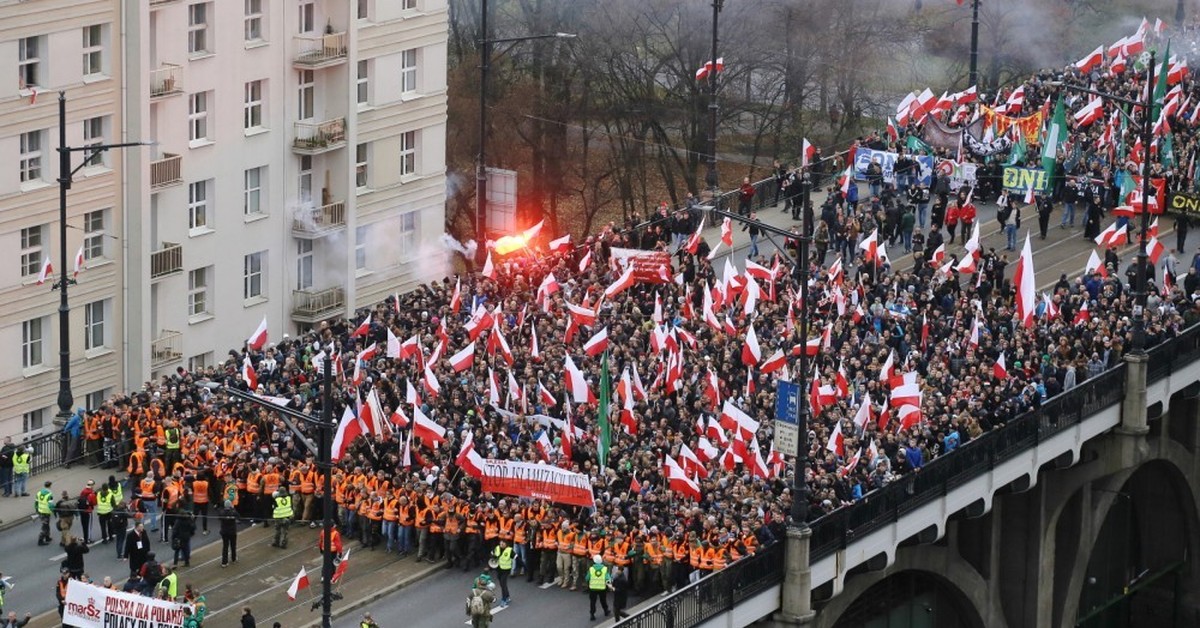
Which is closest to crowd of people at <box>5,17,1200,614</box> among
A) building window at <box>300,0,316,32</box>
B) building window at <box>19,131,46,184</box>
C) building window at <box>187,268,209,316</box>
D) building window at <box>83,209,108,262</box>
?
building window at <box>19,131,46,184</box>

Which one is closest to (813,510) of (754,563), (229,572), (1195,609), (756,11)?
(754,563)

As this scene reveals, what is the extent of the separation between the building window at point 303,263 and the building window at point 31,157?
12.7 metres

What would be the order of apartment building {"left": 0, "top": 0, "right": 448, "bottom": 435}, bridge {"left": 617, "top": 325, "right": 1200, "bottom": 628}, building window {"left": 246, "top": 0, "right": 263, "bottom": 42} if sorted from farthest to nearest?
building window {"left": 246, "top": 0, "right": 263, "bottom": 42}, apartment building {"left": 0, "top": 0, "right": 448, "bottom": 435}, bridge {"left": 617, "top": 325, "right": 1200, "bottom": 628}

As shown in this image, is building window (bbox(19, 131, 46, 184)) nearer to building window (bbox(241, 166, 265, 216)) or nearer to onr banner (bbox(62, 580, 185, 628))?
building window (bbox(241, 166, 265, 216))

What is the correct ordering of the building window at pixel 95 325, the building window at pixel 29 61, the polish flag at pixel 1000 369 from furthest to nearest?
the building window at pixel 95 325, the building window at pixel 29 61, the polish flag at pixel 1000 369

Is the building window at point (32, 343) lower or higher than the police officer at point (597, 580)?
lower

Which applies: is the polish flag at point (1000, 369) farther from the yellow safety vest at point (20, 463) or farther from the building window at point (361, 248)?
the building window at point (361, 248)

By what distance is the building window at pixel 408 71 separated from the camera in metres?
106

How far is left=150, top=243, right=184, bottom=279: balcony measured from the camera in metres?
96.4

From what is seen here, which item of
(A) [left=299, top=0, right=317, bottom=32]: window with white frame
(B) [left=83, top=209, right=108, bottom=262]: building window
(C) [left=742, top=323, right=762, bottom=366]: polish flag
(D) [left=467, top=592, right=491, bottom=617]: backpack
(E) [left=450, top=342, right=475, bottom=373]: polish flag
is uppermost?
(A) [left=299, top=0, right=317, bottom=32]: window with white frame

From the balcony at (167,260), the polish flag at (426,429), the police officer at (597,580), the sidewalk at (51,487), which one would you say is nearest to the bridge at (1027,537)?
the police officer at (597,580)

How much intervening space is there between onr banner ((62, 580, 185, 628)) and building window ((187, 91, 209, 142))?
32526 millimetres

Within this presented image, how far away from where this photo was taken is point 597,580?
67.8 metres

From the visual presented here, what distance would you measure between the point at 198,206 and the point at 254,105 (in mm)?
3830
